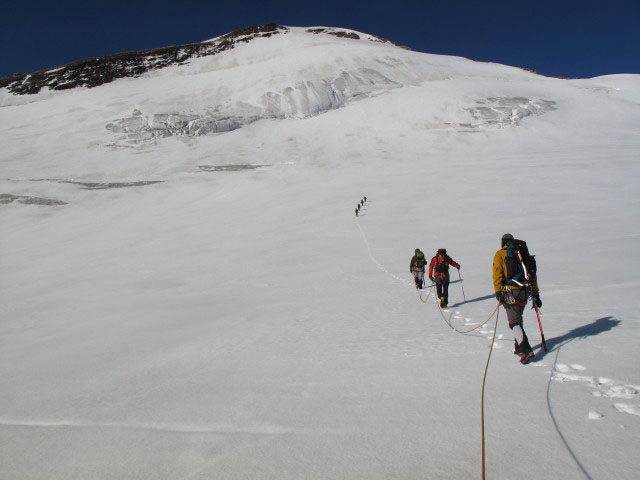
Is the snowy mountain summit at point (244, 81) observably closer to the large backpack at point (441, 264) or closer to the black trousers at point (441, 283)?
the large backpack at point (441, 264)

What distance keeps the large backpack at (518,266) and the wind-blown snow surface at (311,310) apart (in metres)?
0.95

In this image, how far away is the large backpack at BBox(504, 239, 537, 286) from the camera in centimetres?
508

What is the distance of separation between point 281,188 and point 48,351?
21.5 m

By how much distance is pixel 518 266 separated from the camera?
203 inches

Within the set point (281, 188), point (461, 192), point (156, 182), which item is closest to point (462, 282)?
point (461, 192)

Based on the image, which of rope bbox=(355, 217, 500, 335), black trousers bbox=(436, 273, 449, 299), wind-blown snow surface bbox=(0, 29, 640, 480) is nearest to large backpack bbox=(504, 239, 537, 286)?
rope bbox=(355, 217, 500, 335)

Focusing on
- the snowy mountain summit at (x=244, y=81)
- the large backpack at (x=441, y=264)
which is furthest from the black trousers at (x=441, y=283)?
the snowy mountain summit at (x=244, y=81)

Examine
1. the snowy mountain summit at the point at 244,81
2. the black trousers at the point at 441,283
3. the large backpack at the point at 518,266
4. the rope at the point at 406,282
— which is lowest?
the rope at the point at 406,282

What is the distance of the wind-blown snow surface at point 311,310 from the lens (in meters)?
3.28

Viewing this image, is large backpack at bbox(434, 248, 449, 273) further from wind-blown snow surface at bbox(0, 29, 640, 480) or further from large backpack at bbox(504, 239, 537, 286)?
large backpack at bbox(504, 239, 537, 286)

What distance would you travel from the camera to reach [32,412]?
14.5ft

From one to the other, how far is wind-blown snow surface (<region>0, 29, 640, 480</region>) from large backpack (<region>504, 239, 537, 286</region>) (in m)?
0.95

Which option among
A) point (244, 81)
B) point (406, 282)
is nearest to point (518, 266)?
point (406, 282)

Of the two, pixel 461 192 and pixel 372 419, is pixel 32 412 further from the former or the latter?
pixel 461 192
